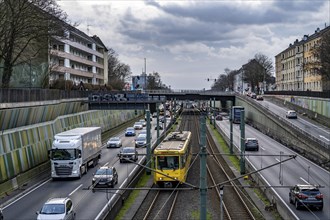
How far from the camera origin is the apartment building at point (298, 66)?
4445 inches

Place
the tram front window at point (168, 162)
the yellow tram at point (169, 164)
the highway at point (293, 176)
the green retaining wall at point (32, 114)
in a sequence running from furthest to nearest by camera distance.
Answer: the green retaining wall at point (32, 114), the tram front window at point (168, 162), the yellow tram at point (169, 164), the highway at point (293, 176)

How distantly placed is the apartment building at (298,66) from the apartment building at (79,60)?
49959mm

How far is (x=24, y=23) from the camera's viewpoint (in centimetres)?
4906

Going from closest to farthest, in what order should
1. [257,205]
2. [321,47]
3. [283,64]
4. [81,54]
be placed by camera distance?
[257,205] → [321,47] → [81,54] → [283,64]

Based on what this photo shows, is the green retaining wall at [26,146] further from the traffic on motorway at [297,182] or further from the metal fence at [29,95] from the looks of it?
the traffic on motorway at [297,182]

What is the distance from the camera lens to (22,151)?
1607 inches

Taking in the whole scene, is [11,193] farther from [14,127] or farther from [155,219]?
[155,219]

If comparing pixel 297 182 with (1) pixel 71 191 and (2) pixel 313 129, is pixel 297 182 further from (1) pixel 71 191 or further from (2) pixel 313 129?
(2) pixel 313 129

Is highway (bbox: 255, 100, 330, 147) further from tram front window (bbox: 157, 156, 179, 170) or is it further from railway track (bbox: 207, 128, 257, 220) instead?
tram front window (bbox: 157, 156, 179, 170)

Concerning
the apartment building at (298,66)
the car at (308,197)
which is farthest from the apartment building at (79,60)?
the car at (308,197)

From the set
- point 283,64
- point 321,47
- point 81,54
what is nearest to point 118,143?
point 321,47

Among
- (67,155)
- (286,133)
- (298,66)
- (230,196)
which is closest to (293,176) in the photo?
(230,196)

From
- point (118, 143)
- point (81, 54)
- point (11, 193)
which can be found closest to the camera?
point (11, 193)

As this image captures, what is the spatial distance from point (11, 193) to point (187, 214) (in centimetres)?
1352
